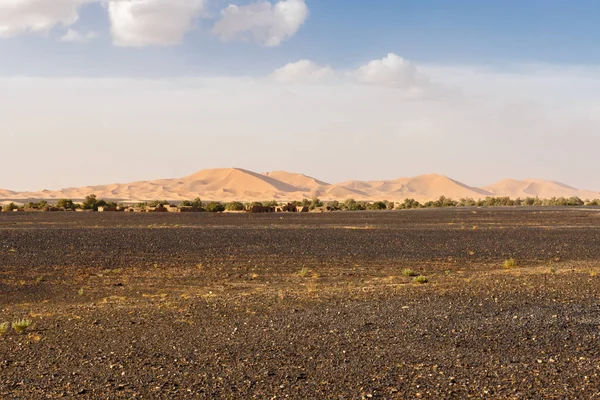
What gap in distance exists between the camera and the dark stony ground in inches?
334

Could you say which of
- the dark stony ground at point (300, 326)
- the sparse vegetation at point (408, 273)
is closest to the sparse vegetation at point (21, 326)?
the dark stony ground at point (300, 326)

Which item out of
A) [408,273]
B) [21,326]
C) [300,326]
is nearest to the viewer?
[300,326]

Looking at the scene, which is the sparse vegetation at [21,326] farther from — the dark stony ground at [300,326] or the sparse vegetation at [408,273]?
the sparse vegetation at [408,273]

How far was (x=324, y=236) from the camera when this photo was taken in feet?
109

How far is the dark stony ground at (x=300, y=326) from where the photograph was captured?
848cm

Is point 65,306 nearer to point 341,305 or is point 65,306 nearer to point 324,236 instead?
point 341,305

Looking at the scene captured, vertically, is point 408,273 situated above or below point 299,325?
above

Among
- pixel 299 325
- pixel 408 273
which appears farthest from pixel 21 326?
pixel 408 273

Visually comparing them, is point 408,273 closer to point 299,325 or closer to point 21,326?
point 299,325

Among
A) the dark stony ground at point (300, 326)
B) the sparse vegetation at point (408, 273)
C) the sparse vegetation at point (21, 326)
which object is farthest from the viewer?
the sparse vegetation at point (408, 273)

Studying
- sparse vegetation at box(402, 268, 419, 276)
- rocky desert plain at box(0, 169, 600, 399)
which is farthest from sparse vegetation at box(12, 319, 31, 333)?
sparse vegetation at box(402, 268, 419, 276)

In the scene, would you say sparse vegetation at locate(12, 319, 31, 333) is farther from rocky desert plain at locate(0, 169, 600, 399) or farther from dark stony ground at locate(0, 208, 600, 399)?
dark stony ground at locate(0, 208, 600, 399)

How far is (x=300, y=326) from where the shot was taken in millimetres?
11906

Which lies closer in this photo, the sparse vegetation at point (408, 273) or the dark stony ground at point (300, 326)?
the dark stony ground at point (300, 326)
